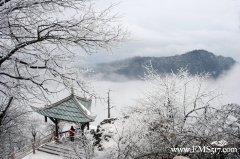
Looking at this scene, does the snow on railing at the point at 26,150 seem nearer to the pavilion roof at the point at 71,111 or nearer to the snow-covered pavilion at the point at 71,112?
the snow-covered pavilion at the point at 71,112

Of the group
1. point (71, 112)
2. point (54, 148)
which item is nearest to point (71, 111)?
point (71, 112)

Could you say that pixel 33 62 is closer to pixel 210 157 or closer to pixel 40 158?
pixel 210 157

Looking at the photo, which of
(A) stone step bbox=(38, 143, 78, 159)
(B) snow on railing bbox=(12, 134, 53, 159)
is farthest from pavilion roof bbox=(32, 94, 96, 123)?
(B) snow on railing bbox=(12, 134, 53, 159)

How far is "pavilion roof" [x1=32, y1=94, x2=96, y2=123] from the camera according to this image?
2588cm

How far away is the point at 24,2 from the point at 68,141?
20283 millimetres

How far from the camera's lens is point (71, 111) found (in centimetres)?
2645

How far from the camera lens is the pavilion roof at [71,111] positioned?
84.9ft

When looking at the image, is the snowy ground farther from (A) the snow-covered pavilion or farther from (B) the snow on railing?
(A) the snow-covered pavilion

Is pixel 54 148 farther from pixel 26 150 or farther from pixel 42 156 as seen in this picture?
pixel 26 150

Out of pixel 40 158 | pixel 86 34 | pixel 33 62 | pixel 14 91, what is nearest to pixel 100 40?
pixel 86 34

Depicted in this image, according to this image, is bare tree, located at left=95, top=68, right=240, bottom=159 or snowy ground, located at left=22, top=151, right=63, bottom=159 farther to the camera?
snowy ground, located at left=22, top=151, right=63, bottom=159

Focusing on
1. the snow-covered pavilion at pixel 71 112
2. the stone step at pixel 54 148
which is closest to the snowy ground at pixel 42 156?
the stone step at pixel 54 148

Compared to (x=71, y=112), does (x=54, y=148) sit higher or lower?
lower

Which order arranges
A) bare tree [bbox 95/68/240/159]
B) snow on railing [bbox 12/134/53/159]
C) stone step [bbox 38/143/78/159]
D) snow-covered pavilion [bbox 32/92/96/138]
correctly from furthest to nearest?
snow-covered pavilion [bbox 32/92/96/138]
stone step [bbox 38/143/78/159]
snow on railing [bbox 12/134/53/159]
bare tree [bbox 95/68/240/159]
